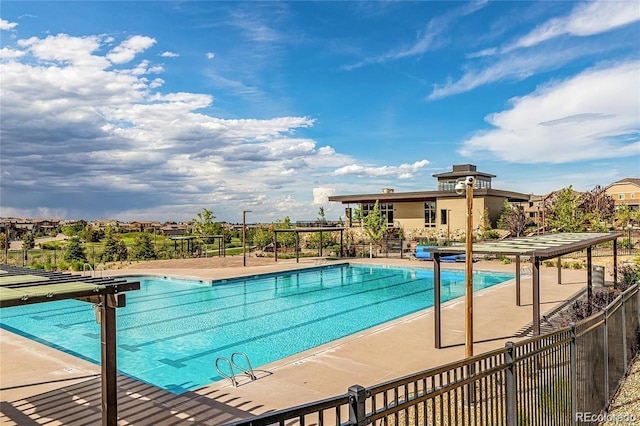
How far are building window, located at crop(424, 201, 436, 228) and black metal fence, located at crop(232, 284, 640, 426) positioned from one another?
3115 centimetres

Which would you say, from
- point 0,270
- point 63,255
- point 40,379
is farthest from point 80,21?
point 63,255

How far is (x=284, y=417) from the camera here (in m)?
1.77

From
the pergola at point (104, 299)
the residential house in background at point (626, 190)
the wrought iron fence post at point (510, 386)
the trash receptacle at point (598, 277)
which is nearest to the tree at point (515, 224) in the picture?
the trash receptacle at point (598, 277)

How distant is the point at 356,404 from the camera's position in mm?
2010

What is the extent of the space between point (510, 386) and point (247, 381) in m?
4.66

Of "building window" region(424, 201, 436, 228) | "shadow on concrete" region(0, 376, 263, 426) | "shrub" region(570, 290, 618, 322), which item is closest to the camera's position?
"shadow on concrete" region(0, 376, 263, 426)

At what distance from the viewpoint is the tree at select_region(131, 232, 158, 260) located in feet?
93.3

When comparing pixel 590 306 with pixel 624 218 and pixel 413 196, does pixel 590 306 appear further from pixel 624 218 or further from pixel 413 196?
pixel 624 218

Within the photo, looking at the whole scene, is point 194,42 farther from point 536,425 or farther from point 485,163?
point 485,163

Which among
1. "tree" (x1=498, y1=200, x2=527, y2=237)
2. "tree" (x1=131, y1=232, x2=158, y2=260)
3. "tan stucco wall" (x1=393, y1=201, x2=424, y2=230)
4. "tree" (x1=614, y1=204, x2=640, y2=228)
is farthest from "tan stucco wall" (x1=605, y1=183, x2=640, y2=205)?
"tree" (x1=131, y1=232, x2=158, y2=260)

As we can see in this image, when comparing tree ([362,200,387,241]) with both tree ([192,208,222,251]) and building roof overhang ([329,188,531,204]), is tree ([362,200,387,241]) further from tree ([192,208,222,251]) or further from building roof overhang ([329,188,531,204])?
tree ([192,208,222,251])

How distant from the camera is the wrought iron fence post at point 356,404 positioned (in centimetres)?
201

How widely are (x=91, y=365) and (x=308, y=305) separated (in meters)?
8.37

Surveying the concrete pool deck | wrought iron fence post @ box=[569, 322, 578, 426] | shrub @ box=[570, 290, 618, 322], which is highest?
wrought iron fence post @ box=[569, 322, 578, 426]
